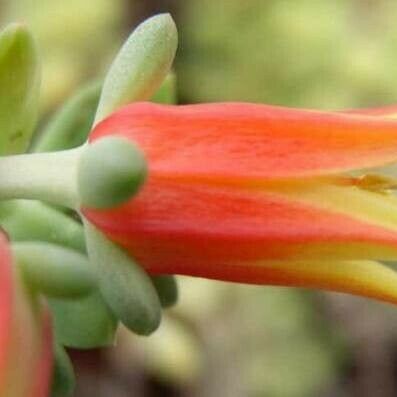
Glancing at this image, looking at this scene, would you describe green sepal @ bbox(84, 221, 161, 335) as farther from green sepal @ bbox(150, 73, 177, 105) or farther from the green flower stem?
green sepal @ bbox(150, 73, 177, 105)

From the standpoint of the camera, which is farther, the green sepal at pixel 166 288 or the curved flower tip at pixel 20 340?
the green sepal at pixel 166 288

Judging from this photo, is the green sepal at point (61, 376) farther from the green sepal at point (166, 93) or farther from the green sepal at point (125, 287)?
the green sepal at point (166, 93)

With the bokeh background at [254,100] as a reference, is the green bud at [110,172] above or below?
above

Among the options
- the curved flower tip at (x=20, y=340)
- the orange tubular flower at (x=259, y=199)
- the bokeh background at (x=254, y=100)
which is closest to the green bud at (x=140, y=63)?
the orange tubular flower at (x=259, y=199)

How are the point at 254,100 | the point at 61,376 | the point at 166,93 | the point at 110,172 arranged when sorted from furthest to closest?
the point at 254,100 < the point at 166,93 < the point at 61,376 < the point at 110,172

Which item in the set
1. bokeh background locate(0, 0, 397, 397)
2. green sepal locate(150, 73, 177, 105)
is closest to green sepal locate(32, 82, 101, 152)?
green sepal locate(150, 73, 177, 105)

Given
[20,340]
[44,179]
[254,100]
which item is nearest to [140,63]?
[44,179]

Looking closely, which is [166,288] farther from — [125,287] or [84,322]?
[125,287]

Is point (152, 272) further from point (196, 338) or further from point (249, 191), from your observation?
point (196, 338)
